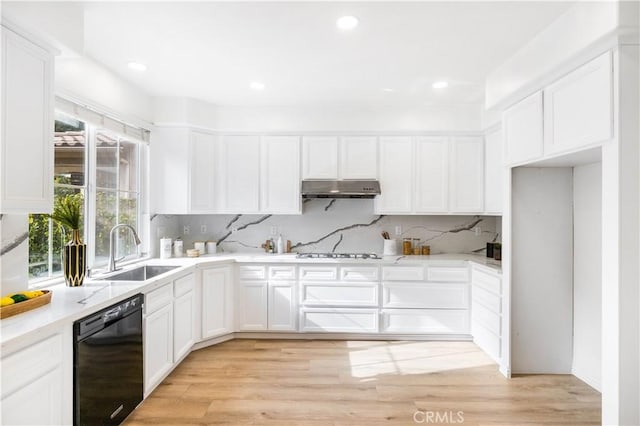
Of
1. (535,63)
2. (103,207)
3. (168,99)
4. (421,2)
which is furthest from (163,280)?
(535,63)

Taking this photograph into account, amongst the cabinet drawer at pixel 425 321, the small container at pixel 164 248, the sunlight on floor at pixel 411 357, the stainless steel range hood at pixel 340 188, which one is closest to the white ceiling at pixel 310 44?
the stainless steel range hood at pixel 340 188

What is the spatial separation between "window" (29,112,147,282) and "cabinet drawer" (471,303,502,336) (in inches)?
142

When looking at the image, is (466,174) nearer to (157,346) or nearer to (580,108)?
(580,108)

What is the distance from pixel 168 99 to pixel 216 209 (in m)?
1.31

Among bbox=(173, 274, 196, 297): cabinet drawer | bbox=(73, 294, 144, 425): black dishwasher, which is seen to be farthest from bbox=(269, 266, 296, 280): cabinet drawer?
bbox=(73, 294, 144, 425): black dishwasher

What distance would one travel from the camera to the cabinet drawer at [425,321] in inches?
147

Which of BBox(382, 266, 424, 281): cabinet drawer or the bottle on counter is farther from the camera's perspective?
the bottle on counter

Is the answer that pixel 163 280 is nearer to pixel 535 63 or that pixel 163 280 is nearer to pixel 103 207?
pixel 103 207

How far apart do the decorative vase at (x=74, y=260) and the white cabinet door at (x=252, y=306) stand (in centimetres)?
166

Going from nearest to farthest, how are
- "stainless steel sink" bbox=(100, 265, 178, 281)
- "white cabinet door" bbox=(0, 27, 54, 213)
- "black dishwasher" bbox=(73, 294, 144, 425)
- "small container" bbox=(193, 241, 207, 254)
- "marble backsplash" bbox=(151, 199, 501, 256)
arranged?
"white cabinet door" bbox=(0, 27, 54, 213)
"black dishwasher" bbox=(73, 294, 144, 425)
"stainless steel sink" bbox=(100, 265, 178, 281)
"small container" bbox=(193, 241, 207, 254)
"marble backsplash" bbox=(151, 199, 501, 256)

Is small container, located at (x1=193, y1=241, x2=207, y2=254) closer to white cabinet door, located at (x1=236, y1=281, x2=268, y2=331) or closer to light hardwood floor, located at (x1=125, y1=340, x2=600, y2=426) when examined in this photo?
white cabinet door, located at (x1=236, y1=281, x2=268, y2=331)

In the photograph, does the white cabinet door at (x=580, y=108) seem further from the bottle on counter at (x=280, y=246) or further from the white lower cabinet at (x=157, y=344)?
the white lower cabinet at (x=157, y=344)

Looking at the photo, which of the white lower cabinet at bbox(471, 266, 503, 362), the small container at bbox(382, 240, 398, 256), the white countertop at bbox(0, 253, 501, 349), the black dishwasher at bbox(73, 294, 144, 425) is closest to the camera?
the white countertop at bbox(0, 253, 501, 349)

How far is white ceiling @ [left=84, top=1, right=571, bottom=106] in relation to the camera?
2125 millimetres
